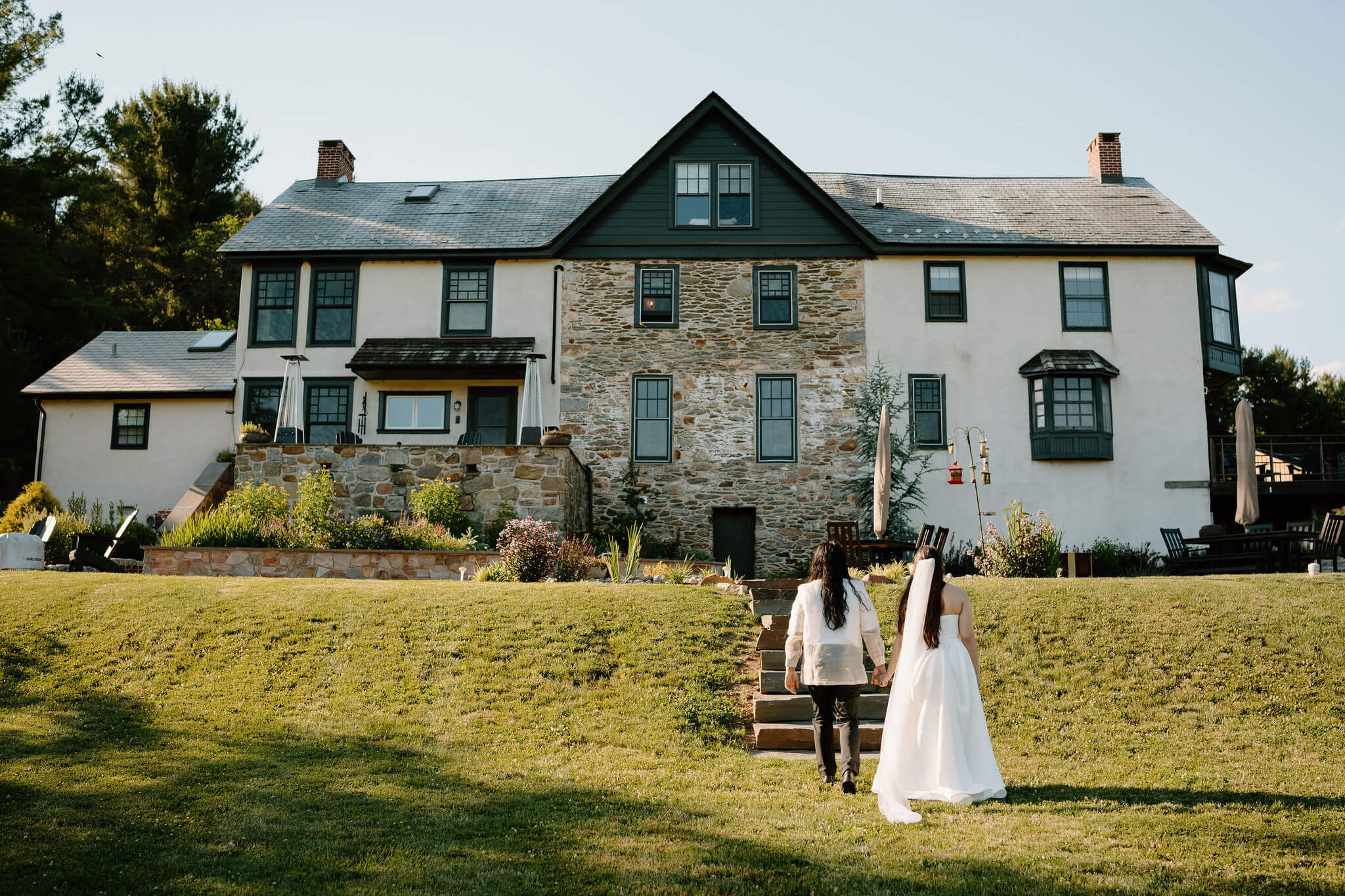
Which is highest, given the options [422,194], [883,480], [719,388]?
[422,194]

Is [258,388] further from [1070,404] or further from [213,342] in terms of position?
[1070,404]

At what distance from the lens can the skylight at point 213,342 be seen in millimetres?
24484

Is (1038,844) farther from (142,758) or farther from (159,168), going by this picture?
(159,168)

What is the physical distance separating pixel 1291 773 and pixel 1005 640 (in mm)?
3379

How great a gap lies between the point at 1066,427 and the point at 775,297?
662 centimetres

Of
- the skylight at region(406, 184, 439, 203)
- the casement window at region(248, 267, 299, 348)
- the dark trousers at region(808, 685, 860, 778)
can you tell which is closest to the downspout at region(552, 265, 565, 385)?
the skylight at region(406, 184, 439, 203)

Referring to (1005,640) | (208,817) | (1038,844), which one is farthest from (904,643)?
(208,817)

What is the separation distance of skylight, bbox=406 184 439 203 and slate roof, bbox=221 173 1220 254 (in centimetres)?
19

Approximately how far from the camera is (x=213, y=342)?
2480 cm

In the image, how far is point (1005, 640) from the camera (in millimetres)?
10781

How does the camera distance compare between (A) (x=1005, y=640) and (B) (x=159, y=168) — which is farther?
Answer: (B) (x=159, y=168)

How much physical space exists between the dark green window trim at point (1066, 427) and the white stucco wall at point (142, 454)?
683 inches

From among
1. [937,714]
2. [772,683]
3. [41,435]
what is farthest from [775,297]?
[41,435]

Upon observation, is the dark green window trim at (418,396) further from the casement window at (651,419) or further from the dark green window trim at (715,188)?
the dark green window trim at (715,188)
